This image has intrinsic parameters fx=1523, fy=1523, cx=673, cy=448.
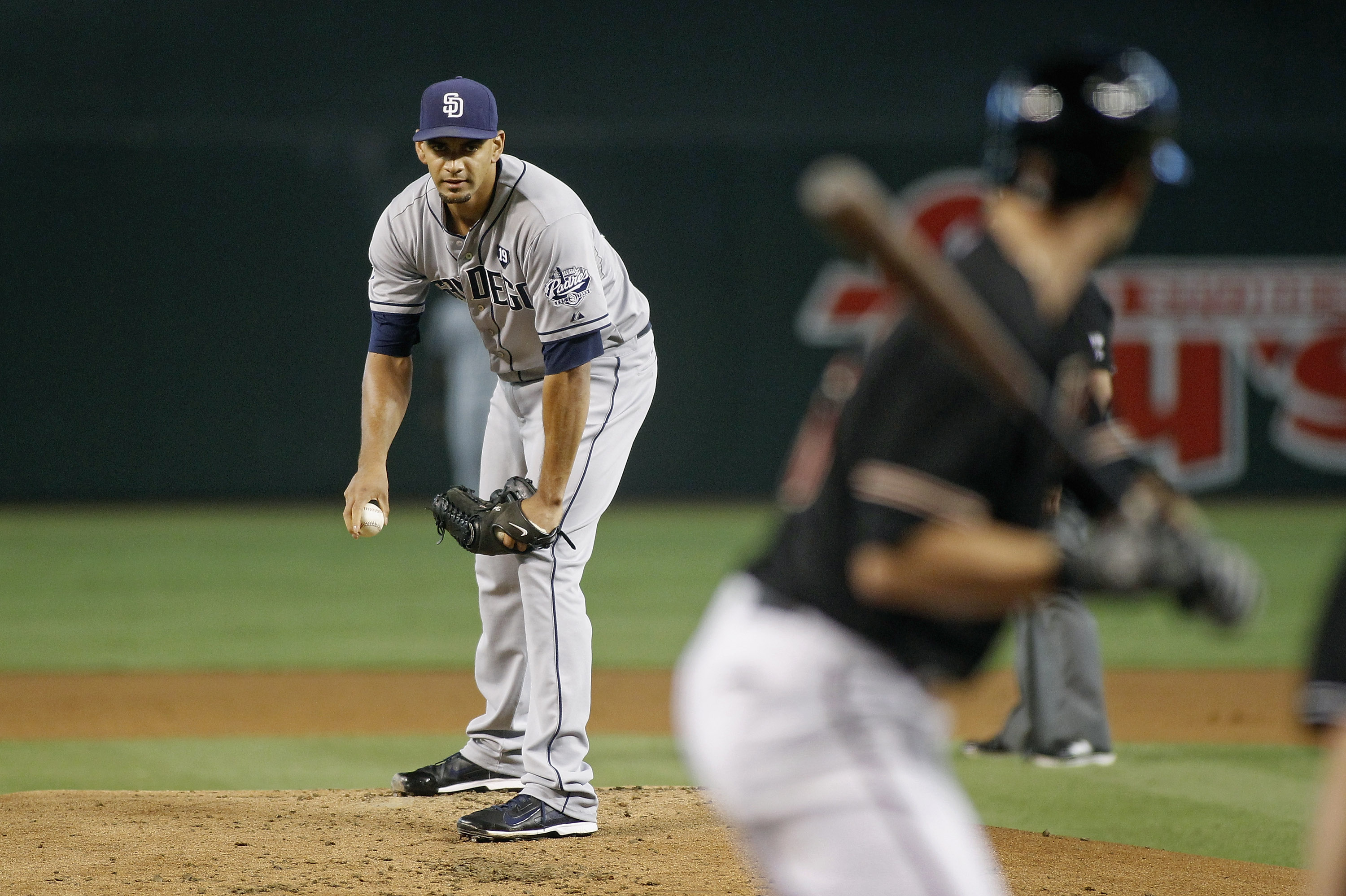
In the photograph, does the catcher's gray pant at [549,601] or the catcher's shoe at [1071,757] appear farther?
the catcher's shoe at [1071,757]

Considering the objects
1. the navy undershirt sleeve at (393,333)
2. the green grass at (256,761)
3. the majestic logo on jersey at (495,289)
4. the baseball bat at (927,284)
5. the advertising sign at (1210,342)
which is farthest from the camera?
the advertising sign at (1210,342)

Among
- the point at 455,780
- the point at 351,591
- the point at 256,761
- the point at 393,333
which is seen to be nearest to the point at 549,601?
the point at 455,780

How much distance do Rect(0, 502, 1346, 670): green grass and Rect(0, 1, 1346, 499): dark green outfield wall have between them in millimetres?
977

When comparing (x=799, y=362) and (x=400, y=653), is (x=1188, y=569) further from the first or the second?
(x=799, y=362)

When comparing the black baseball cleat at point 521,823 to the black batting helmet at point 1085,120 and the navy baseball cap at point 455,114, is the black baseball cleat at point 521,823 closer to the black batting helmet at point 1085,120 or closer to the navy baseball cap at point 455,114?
the navy baseball cap at point 455,114

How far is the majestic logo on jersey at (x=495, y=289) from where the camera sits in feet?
13.7

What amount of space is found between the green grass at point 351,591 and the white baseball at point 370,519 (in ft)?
12.0

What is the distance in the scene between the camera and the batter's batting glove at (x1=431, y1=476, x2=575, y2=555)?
4.09 metres

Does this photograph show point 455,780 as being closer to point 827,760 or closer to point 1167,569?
point 827,760

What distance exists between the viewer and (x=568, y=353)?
407 centimetres

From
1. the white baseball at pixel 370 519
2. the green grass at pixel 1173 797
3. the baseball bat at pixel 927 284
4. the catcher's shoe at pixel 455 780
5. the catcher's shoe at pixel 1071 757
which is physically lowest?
the green grass at pixel 1173 797

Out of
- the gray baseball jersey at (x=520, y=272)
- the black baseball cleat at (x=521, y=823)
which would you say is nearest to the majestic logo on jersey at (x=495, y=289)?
the gray baseball jersey at (x=520, y=272)

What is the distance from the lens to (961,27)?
679 inches

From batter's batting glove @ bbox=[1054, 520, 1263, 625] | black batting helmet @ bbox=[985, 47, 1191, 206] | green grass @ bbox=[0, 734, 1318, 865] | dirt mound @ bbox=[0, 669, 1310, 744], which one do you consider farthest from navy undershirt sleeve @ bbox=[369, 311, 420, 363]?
batter's batting glove @ bbox=[1054, 520, 1263, 625]
